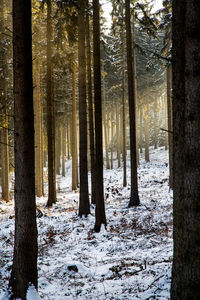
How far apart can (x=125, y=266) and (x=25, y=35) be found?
5.50 m

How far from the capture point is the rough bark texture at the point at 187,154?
2.84 meters

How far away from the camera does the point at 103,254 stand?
6.94 m

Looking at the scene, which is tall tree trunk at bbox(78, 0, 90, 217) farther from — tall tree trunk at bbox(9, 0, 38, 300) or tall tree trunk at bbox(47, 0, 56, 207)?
tall tree trunk at bbox(9, 0, 38, 300)

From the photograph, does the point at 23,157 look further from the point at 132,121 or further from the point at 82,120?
the point at 132,121

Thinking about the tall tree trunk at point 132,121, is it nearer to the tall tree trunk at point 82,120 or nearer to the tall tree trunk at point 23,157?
the tall tree trunk at point 82,120

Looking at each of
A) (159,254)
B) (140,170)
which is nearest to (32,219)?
(159,254)

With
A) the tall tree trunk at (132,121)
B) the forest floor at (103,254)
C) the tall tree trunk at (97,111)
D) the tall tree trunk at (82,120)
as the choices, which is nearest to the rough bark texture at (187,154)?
the forest floor at (103,254)

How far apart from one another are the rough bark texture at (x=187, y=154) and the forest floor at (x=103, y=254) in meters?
1.21

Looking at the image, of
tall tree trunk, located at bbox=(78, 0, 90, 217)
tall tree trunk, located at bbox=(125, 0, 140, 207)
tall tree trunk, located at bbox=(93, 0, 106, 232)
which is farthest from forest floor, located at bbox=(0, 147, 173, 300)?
tall tree trunk, located at bbox=(93, 0, 106, 232)

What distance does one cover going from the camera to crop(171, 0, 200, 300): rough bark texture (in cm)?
284

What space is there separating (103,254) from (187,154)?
5172mm

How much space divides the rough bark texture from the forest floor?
1.21 meters

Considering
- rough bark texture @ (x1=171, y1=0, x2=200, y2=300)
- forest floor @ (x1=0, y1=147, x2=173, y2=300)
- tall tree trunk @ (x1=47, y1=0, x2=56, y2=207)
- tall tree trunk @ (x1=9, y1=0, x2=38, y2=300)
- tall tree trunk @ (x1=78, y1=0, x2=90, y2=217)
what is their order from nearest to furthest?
rough bark texture @ (x1=171, y1=0, x2=200, y2=300) → tall tree trunk @ (x1=9, y1=0, x2=38, y2=300) → forest floor @ (x1=0, y1=147, x2=173, y2=300) → tall tree trunk @ (x1=78, y1=0, x2=90, y2=217) → tall tree trunk @ (x1=47, y1=0, x2=56, y2=207)

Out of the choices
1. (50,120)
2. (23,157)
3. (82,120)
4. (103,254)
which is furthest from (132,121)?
(23,157)
